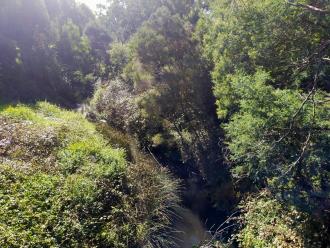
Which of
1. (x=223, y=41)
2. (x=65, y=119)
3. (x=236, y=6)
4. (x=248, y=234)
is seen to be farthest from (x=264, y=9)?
(x=65, y=119)

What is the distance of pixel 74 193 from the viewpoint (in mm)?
8641

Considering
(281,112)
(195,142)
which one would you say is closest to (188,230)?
Answer: (195,142)

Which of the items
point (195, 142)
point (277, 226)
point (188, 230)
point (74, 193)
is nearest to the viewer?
point (277, 226)

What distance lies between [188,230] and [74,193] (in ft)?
14.1

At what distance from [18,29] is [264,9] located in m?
19.6

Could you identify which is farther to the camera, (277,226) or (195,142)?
(195,142)

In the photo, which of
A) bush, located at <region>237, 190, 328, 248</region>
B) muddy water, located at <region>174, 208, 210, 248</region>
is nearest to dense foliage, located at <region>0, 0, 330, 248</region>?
bush, located at <region>237, 190, 328, 248</region>

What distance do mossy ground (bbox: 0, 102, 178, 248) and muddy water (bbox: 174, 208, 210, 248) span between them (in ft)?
2.25

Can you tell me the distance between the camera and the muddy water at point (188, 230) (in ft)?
33.3

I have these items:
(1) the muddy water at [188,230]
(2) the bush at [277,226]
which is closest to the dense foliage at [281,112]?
(2) the bush at [277,226]

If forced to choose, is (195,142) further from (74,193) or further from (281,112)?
(74,193)

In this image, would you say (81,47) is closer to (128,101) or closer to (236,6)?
(128,101)

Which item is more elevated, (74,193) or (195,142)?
(74,193)

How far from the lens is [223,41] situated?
38.9 feet
